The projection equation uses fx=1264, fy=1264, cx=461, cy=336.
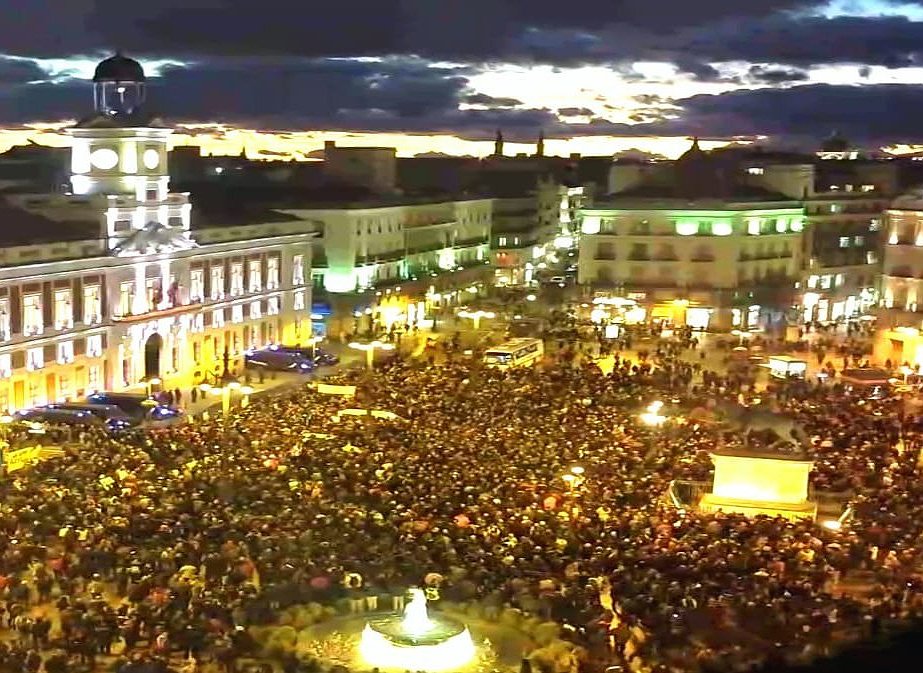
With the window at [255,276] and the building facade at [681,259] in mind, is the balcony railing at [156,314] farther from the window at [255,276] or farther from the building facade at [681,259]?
the building facade at [681,259]

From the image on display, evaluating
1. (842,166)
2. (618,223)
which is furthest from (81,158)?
(842,166)

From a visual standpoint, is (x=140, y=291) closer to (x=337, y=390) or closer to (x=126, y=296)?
(x=126, y=296)

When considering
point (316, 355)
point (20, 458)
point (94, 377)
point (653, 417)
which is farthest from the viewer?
point (316, 355)

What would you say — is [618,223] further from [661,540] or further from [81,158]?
[661,540]

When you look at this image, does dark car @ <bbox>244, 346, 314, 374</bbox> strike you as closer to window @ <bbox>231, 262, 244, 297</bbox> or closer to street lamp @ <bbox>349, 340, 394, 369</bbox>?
street lamp @ <bbox>349, 340, 394, 369</bbox>

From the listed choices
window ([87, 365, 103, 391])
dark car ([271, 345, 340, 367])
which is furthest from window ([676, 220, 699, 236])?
window ([87, 365, 103, 391])

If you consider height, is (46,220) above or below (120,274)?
above

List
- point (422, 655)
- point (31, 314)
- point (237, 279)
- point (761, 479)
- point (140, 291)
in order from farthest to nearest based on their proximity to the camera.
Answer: point (237, 279), point (140, 291), point (31, 314), point (761, 479), point (422, 655)

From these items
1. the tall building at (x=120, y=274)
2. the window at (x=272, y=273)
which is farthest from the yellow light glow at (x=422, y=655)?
the window at (x=272, y=273)

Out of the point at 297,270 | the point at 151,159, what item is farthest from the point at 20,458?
the point at 297,270
